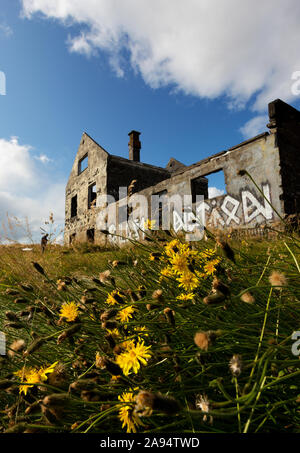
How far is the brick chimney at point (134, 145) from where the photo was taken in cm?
1667

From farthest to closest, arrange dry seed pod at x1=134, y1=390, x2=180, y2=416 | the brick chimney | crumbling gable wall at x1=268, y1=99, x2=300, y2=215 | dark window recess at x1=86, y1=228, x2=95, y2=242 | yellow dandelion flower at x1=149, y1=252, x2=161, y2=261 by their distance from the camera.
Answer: the brick chimney < dark window recess at x1=86, y1=228, x2=95, y2=242 < crumbling gable wall at x1=268, y1=99, x2=300, y2=215 < yellow dandelion flower at x1=149, y1=252, x2=161, y2=261 < dry seed pod at x1=134, y1=390, x2=180, y2=416

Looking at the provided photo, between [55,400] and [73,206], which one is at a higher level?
[73,206]

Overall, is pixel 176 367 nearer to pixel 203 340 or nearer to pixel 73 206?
pixel 203 340

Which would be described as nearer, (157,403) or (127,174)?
(157,403)

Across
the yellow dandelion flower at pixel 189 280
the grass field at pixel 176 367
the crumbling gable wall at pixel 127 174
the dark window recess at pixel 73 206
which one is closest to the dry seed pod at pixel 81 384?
the grass field at pixel 176 367

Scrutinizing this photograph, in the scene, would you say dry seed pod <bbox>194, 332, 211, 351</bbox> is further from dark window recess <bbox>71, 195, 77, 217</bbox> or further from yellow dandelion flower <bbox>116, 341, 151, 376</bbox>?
dark window recess <bbox>71, 195, 77, 217</bbox>

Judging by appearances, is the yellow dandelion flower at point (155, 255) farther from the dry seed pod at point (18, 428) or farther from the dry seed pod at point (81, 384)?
the dry seed pod at point (18, 428)

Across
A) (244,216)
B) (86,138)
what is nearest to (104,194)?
(86,138)

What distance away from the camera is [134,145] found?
16750mm

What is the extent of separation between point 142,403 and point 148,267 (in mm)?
1400

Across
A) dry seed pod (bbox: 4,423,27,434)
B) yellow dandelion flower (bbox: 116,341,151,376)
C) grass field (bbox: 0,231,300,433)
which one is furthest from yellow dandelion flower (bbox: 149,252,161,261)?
dry seed pod (bbox: 4,423,27,434)

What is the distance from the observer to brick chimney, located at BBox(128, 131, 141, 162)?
16.7 metres

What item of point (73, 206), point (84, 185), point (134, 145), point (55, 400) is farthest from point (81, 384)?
point (73, 206)
